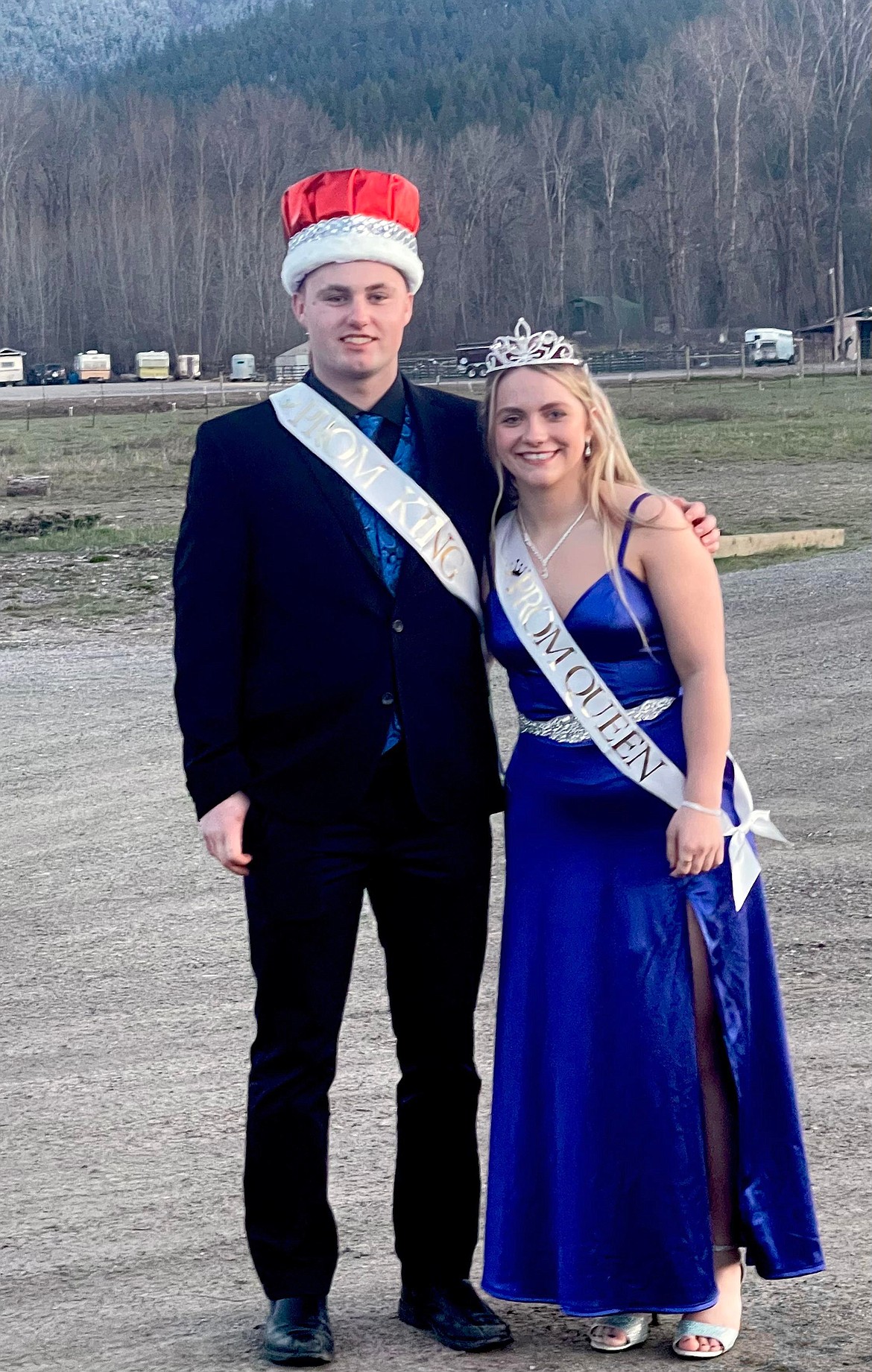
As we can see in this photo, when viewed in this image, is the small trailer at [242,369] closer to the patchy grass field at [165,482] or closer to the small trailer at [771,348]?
the small trailer at [771,348]

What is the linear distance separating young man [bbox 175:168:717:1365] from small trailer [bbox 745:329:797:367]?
202 feet

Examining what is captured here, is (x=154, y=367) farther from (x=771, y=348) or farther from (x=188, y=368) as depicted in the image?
(x=771, y=348)

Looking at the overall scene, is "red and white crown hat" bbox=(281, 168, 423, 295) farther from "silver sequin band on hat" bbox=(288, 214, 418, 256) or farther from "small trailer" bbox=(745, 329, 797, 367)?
"small trailer" bbox=(745, 329, 797, 367)

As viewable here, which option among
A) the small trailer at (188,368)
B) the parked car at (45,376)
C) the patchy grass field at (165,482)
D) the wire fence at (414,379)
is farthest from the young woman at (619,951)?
the parked car at (45,376)

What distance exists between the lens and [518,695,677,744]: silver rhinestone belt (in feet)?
9.68

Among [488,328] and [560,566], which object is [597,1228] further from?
[488,328]

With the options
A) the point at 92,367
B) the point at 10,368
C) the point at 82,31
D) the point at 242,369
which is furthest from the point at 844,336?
the point at 82,31

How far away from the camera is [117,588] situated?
48.4ft

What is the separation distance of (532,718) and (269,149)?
92775mm

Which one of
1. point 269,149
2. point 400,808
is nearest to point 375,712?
point 400,808

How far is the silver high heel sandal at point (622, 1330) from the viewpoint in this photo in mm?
3037

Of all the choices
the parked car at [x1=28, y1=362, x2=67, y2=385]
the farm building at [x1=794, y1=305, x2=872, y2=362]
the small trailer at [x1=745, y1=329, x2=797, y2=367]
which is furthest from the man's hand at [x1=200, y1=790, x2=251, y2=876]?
the parked car at [x1=28, y1=362, x2=67, y2=385]

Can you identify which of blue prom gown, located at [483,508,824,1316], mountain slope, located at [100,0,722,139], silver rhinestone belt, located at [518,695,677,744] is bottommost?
blue prom gown, located at [483,508,824,1316]

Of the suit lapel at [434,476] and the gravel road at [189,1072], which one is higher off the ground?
the suit lapel at [434,476]
